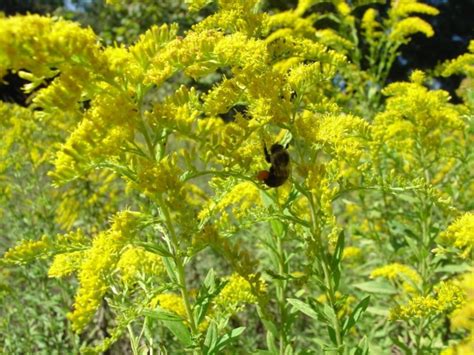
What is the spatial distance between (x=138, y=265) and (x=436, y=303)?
3.41 ft

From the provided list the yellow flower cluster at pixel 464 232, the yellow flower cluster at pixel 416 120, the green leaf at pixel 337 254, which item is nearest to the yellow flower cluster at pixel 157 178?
the green leaf at pixel 337 254

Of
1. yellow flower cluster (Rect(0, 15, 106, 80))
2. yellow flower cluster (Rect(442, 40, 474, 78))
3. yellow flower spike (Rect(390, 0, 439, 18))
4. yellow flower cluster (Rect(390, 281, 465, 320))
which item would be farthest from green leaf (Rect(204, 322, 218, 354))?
yellow flower spike (Rect(390, 0, 439, 18))

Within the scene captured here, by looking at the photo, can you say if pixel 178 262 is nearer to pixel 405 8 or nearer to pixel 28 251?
pixel 28 251

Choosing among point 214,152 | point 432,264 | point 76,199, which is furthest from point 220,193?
point 76,199

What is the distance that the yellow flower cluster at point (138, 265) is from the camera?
1981 millimetres

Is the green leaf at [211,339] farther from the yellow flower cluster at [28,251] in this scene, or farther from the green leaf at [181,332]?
the yellow flower cluster at [28,251]

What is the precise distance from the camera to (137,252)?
6.72ft

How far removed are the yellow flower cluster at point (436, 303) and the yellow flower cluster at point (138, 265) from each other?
878 millimetres

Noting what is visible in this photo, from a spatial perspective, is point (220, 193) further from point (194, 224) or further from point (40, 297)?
point (40, 297)

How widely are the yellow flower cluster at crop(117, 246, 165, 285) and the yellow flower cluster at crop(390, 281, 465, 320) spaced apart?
0.88 metres

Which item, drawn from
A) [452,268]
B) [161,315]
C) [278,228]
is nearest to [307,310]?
[278,228]

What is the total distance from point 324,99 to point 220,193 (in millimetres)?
535

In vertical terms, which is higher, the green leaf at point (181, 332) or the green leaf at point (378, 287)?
the green leaf at point (181, 332)

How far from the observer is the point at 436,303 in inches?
76.2
